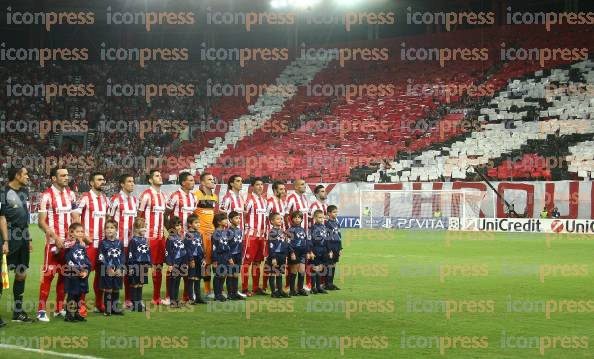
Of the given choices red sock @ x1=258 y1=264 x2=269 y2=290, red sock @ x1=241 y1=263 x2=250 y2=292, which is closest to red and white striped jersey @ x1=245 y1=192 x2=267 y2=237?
red sock @ x1=241 y1=263 x2=250 y2=292

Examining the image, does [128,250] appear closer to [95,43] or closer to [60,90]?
[60,90]

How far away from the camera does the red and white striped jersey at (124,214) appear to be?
40.5 ft

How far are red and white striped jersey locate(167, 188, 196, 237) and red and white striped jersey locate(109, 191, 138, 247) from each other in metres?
0.82

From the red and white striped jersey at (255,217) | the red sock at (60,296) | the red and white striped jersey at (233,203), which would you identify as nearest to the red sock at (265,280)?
the red and white striped jersey at (255,217)

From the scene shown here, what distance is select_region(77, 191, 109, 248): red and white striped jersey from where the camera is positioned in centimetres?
1178

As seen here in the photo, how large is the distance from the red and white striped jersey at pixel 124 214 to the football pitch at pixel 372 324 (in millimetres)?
1172

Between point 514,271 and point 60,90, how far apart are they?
37.0 metres

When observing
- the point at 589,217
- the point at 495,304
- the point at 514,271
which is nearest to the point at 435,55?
the point at 589,217

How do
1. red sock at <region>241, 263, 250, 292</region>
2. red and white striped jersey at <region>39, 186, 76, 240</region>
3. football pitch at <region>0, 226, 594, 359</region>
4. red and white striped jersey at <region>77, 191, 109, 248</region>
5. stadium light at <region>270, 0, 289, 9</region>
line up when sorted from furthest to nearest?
stadium light at <region>270, 0, 289, 9</region>
red sock at <region>241, 263, 250, 292</region>
red and white striped jersey at <region>77, 191, 109, 248</region>
red and white striped jersey at <region>39, 186, 76, 240</region>
football pitch at <region>0, 226, 594, 359</region>

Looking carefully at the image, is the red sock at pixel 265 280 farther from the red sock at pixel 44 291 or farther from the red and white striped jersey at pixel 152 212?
the red sock at pixel 44 291

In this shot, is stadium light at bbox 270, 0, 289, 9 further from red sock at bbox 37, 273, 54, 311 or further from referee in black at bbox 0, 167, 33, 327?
red sock at bbox 37, 273, 54, 311

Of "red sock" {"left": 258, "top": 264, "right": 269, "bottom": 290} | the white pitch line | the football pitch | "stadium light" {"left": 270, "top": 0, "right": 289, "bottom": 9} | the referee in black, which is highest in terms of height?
"stadium light" {"left": 270, "top": 0, "right": 289, "bottom": 9}

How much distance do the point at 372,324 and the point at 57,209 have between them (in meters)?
4.45

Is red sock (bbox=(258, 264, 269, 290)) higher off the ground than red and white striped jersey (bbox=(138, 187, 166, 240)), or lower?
lower
